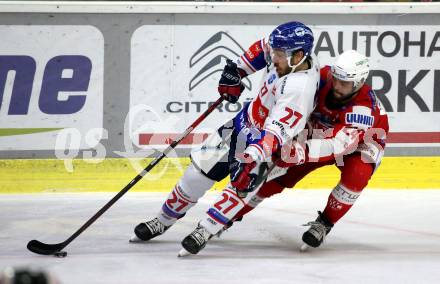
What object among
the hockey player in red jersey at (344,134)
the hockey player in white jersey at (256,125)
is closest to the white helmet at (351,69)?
the hockey player in red jersey at (344,134)

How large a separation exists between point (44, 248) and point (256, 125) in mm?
1094

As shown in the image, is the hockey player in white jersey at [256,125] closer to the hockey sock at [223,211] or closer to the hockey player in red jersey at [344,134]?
the hockey sock at [223,211]

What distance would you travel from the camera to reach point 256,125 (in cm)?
369

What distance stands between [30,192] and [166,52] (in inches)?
53.8

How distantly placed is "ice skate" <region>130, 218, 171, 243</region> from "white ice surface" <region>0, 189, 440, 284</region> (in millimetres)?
40

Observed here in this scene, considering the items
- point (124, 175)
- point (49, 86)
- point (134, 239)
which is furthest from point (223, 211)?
point (49, 86)

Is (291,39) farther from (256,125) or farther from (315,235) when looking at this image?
(315,235)

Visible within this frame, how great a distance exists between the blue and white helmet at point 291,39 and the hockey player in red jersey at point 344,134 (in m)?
0.20

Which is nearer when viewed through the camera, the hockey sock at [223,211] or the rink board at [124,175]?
the hockey sock at [223,211]

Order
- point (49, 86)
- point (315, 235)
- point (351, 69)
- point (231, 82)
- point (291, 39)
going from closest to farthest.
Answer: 1. point (291, 39)
2. point (351, 69)
3. point (315, 235)
4. point (231, 82)
5. point (49, 86)

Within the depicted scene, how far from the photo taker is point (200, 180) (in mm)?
3707

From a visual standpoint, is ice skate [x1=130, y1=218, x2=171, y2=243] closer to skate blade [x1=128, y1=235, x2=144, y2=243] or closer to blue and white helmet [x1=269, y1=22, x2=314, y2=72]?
skate blade [x1=128, y1=235, x2=144, y2=243]

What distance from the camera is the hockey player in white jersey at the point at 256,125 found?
3.37 m

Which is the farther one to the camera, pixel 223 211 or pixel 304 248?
pixel 304 248
